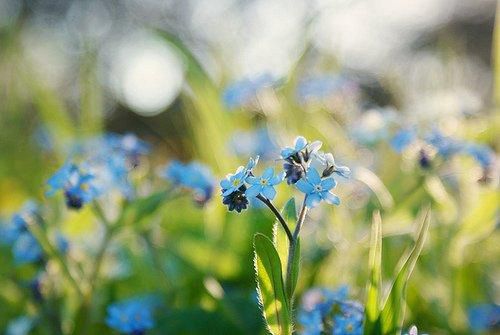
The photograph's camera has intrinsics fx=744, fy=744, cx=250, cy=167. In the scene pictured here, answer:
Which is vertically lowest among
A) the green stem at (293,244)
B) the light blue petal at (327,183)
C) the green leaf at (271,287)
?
the green leaf at (271,287)

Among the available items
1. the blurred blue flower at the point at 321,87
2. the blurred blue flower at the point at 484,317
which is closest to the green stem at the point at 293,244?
the blurred blue flower at the point at 484,317

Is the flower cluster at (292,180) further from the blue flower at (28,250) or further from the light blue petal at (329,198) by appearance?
the blue flower at (28,250)

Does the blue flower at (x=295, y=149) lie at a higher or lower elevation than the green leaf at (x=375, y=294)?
higher

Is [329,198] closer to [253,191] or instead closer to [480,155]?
[253,191]

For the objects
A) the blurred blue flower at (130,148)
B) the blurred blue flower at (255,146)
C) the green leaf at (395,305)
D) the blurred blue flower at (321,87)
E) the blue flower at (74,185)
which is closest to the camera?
the green leaf at (395,305)

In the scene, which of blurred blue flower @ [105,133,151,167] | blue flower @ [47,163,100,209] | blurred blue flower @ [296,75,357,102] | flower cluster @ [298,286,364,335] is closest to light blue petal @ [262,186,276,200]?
flower cluster @ [298,286,364,335]

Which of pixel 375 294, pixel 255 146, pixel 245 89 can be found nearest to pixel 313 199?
pixel 375 294

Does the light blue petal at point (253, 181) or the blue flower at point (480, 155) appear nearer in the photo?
the light blue petal at point (253, 181)

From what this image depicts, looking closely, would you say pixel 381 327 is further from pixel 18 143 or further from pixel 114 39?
pixel 114 39
